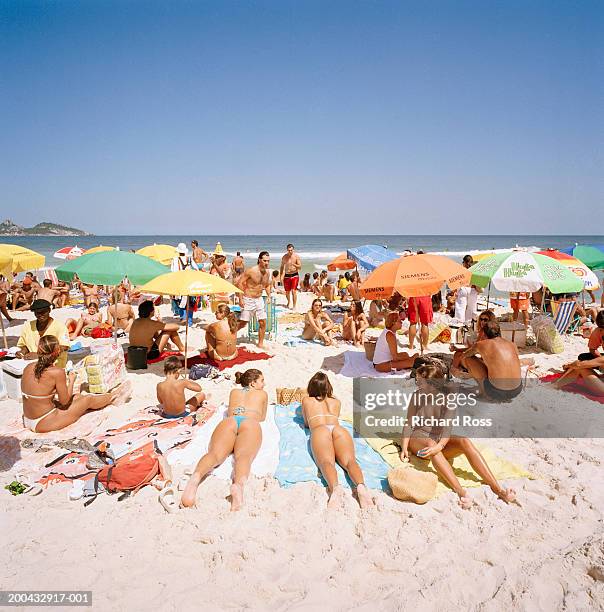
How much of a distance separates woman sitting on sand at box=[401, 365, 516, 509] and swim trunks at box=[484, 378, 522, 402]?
4.14 ft

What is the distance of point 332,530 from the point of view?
2785mm

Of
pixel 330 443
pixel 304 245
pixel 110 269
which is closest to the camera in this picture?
pixel 330 443

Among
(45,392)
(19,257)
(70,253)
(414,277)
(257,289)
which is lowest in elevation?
(45,392)

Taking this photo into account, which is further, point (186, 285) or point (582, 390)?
point (186, 285)

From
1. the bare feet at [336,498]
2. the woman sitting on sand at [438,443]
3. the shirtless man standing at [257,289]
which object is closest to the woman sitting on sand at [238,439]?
the bare feet at [336,498]

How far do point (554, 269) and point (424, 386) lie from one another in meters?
3.73

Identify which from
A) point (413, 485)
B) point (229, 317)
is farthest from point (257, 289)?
point (413, 485)

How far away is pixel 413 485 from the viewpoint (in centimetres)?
306

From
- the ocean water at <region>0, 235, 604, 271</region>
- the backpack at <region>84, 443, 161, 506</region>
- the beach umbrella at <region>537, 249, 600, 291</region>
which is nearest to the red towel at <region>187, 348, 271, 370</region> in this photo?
the backpack at <region>84, 443, 161, 506</region>

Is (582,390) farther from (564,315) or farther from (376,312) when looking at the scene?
(376,312)

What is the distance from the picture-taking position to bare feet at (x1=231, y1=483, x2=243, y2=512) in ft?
9.80

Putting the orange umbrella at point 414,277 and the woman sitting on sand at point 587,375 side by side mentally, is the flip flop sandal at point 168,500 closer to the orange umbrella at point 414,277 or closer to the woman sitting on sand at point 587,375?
the orange umbrella at point 414,277

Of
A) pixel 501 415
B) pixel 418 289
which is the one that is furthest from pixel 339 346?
pixel 501 415

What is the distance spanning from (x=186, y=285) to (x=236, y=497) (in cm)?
284
